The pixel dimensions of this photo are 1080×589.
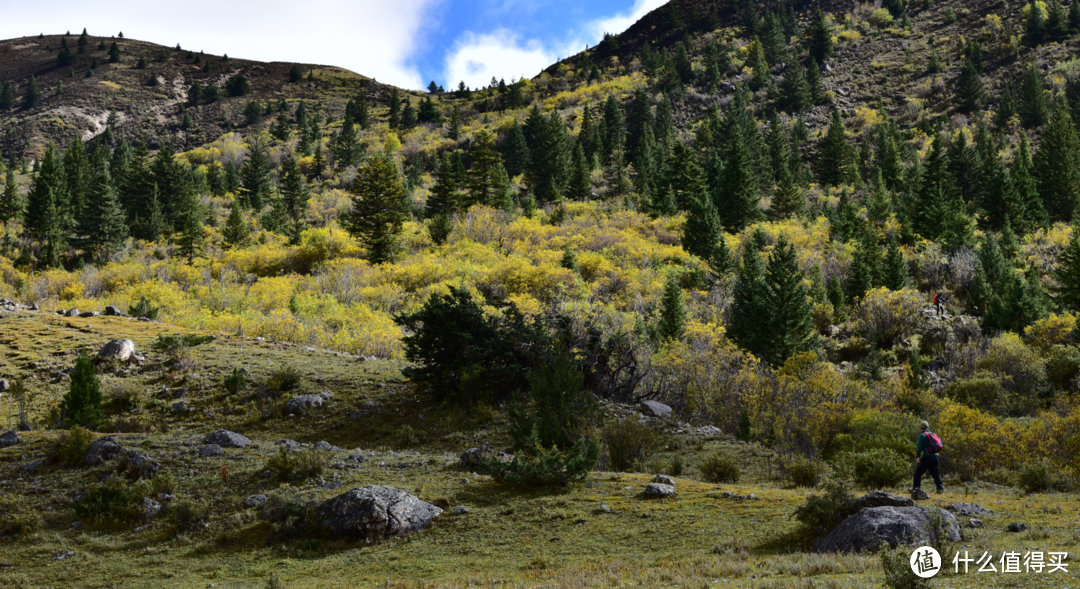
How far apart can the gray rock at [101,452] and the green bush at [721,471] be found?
12161mm

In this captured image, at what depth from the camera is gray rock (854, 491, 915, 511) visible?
920 cm

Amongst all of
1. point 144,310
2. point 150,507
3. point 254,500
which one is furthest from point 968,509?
point 144,310

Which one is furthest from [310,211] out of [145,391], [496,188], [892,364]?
[892,364]

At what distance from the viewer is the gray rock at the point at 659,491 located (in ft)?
36.5

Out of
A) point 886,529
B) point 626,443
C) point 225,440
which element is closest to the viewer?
point 886,529

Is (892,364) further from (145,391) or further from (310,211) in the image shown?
(310,211)

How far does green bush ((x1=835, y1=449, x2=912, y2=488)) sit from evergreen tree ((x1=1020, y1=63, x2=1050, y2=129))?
253ft

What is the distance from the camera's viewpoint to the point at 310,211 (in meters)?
62.1

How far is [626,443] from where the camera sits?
15.2 m

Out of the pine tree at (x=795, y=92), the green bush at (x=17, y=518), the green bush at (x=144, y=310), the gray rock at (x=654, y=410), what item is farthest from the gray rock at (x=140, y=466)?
the pine tree at (x=795, y=92)

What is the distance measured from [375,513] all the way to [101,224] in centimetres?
5053

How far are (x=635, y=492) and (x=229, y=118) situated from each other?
413 ft

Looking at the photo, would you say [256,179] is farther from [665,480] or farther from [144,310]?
[665,480]

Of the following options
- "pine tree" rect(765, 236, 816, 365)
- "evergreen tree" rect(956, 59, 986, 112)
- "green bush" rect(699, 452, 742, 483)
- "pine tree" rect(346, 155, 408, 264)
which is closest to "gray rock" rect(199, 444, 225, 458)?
"green bush" rect(699, 452, 742, 483)
